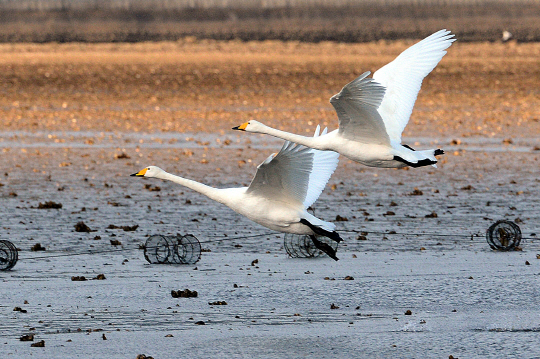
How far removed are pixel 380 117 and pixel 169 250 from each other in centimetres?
358

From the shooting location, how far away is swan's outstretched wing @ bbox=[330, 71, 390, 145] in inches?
482

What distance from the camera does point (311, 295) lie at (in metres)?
12.5

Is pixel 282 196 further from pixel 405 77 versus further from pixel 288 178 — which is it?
pixel 405 77

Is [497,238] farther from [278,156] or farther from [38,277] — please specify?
[38,277]

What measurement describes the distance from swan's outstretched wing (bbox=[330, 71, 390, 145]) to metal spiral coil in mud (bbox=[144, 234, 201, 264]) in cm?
279

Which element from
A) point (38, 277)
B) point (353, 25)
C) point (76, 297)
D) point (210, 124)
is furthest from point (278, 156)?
point (353, 25)

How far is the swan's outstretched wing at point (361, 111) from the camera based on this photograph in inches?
482

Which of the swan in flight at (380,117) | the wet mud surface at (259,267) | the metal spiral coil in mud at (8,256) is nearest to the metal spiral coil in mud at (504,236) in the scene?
the wet mud surface at (259,267)

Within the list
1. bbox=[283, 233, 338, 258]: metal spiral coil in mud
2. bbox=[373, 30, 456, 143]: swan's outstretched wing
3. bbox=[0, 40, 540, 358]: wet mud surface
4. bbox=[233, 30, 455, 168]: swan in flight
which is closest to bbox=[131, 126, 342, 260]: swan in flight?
bbox=[233, 30, 455, 168]: swan in flight

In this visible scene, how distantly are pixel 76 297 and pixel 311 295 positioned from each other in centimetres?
268

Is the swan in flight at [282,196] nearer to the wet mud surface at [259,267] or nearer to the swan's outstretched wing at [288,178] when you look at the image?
the swan's outstretched wing at [288,178]

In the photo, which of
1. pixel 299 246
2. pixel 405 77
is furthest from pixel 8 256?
pixel 405 77

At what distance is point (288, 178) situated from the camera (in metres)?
11.7

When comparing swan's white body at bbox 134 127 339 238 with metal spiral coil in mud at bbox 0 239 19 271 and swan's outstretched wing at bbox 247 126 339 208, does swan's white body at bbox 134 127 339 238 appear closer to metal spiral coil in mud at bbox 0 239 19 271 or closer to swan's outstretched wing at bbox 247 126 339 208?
swan's outstretched wing at bbox 247 126 339 208
